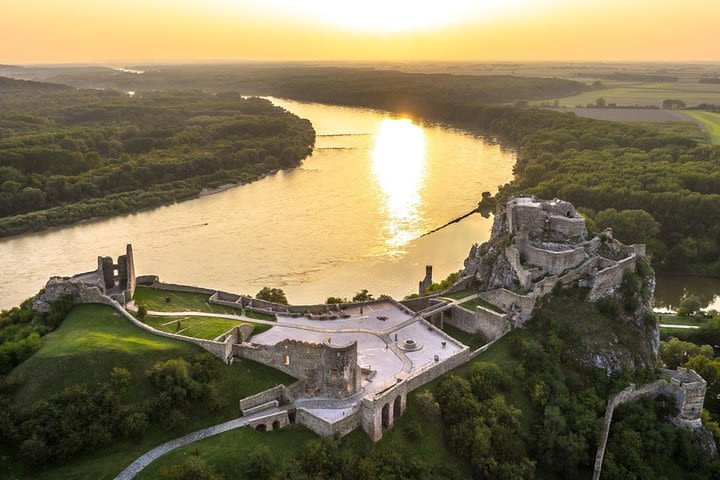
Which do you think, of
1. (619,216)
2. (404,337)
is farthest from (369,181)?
(404,337)

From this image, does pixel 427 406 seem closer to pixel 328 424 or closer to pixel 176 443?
pixel 328 424

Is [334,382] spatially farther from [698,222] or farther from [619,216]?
[698,222]

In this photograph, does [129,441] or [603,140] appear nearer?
[129,441]

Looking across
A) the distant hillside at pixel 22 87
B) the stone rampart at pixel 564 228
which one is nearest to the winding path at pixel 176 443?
the stone rampart at pixel 564 228

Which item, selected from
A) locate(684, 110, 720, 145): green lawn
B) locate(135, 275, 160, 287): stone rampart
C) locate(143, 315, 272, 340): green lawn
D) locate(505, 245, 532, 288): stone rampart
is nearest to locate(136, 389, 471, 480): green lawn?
locate(143, 315, 272, 340): green lawn

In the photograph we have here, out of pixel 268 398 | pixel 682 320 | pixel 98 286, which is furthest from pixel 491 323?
pixel 98 286

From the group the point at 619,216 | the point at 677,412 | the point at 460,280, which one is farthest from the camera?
the point at 619,216

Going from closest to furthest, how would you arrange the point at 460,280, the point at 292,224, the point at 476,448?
the point at 476,448 → the point at 460,280 → the point at 292,224
